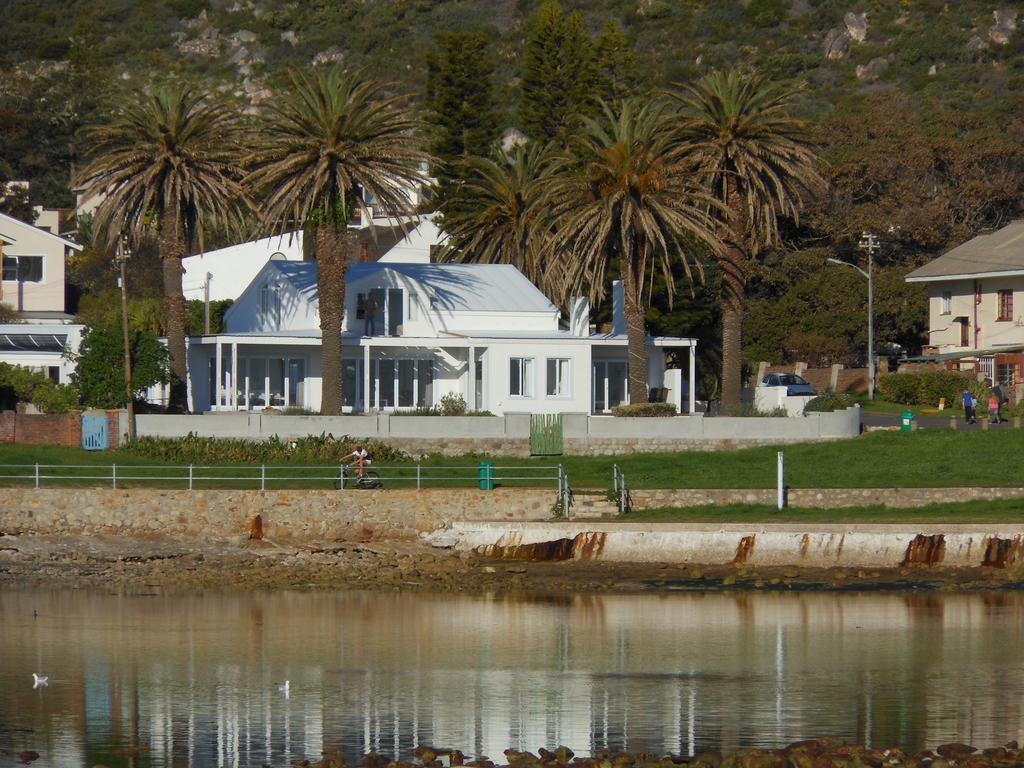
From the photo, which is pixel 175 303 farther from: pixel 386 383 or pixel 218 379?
pixel 386 383

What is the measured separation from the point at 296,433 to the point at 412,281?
1244 cm

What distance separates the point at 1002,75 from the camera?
449ft

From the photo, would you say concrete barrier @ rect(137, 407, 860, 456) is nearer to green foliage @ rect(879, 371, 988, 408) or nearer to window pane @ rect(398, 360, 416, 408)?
window pane @ rect(398, 360, 416, 408)

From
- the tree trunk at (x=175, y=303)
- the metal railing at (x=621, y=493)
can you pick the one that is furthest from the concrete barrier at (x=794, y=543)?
the tree trunk at (x=175, y=303)

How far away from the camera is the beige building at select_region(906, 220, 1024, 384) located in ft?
240

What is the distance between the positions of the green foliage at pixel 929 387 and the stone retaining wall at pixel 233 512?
29.7m

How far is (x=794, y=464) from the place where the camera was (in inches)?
1906

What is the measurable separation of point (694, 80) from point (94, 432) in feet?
135

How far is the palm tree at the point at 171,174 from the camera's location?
5538 cm

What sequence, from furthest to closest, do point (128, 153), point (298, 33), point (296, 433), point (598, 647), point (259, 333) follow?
1. point (298, 33)
2. point (259, 333)
3. point (128, 153)
4. point (296, 433)
5. point (598, 647)

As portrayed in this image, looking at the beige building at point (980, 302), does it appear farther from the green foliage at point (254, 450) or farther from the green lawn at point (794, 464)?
the green foliage at point (254, 450)

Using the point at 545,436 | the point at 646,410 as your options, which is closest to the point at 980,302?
the point at 646,410

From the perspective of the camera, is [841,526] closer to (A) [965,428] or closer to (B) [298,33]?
(A) [965,428]

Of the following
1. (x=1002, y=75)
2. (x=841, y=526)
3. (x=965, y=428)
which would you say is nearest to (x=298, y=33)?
(x=1002, y=75)
